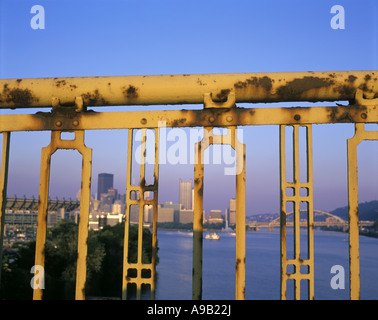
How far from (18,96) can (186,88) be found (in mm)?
1107

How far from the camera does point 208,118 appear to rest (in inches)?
94.7

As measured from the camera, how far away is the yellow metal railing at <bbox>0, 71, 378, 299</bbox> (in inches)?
92.5

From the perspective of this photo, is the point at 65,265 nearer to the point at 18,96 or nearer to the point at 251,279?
the point at 251,279

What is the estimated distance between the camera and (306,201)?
2.35 meters

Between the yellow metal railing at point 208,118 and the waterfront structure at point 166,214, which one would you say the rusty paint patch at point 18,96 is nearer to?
the yellow metal railing at point 208,118

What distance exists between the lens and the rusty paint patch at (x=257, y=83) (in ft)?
7.86

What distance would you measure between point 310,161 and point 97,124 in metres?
1.37

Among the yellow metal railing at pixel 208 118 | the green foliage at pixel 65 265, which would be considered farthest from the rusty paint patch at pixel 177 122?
the green foliage at pixel 65 265

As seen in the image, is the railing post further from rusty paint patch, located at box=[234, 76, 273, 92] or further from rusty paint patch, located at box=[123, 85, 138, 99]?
rusty paint patch, located at box=[234, 76, 273, 92]

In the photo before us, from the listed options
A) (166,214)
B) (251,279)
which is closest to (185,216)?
(166,214)

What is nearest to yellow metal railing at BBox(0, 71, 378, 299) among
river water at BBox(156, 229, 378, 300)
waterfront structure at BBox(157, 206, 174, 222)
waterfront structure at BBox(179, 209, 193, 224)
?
river water at BBox(156, 229, 378, 300)

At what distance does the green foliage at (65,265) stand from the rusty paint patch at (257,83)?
2681 cm
